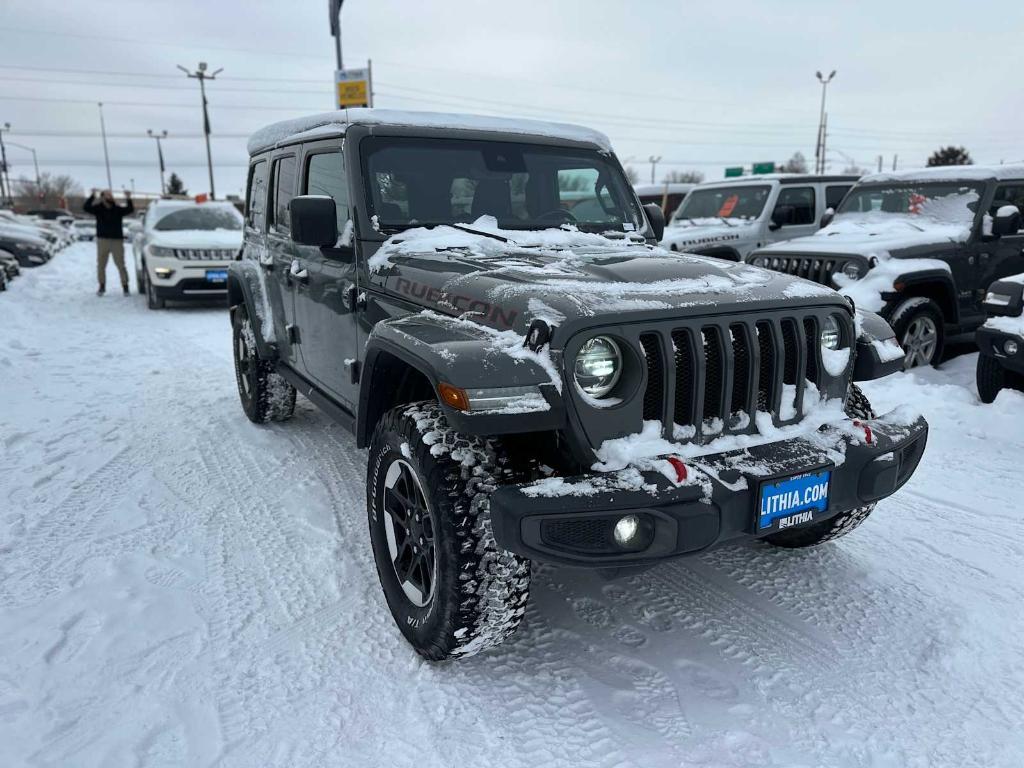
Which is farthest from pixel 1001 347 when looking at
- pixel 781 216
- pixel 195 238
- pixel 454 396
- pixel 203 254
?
pixel 195 238

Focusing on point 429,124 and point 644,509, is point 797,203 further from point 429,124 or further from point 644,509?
point 644,509

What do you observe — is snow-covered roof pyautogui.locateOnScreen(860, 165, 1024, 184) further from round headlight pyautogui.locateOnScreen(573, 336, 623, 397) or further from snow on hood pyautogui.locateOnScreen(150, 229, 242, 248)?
snow on hood pyautogui.locateOnScreen(150, 229, 242, 248)

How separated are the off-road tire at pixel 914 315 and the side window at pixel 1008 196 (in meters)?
1.40

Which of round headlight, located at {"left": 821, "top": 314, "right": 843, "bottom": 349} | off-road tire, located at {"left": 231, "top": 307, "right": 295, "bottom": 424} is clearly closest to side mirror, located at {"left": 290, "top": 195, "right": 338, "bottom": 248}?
off-road tire, located at {"left": 231, "top": 307, "right": 295, "bottom": 424}

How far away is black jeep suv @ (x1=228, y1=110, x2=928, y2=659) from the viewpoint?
228 centimetres

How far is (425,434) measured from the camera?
2541mm

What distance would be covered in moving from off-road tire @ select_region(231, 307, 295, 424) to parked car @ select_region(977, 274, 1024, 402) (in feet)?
16.6

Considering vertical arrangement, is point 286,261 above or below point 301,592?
above

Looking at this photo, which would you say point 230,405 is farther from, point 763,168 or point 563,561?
point 763,168

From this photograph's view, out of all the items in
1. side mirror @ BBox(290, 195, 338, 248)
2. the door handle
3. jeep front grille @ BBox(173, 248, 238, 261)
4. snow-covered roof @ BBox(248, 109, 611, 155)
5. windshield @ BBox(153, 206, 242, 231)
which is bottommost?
jeep front grille @ BBox(173, 248, 238, 261)

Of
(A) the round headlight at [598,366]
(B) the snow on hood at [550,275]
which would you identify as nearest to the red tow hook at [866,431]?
(B) the snow on hood at [550,275]

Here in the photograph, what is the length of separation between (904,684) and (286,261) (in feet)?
12.5

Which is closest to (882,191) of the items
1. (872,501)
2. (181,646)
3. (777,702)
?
(872,501)

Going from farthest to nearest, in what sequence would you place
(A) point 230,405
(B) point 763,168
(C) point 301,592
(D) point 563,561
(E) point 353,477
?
(B) point 763,168 → (A) point 230,405 → (E) point 353,477 → (C) point 301,592 → (D) point 563,561
